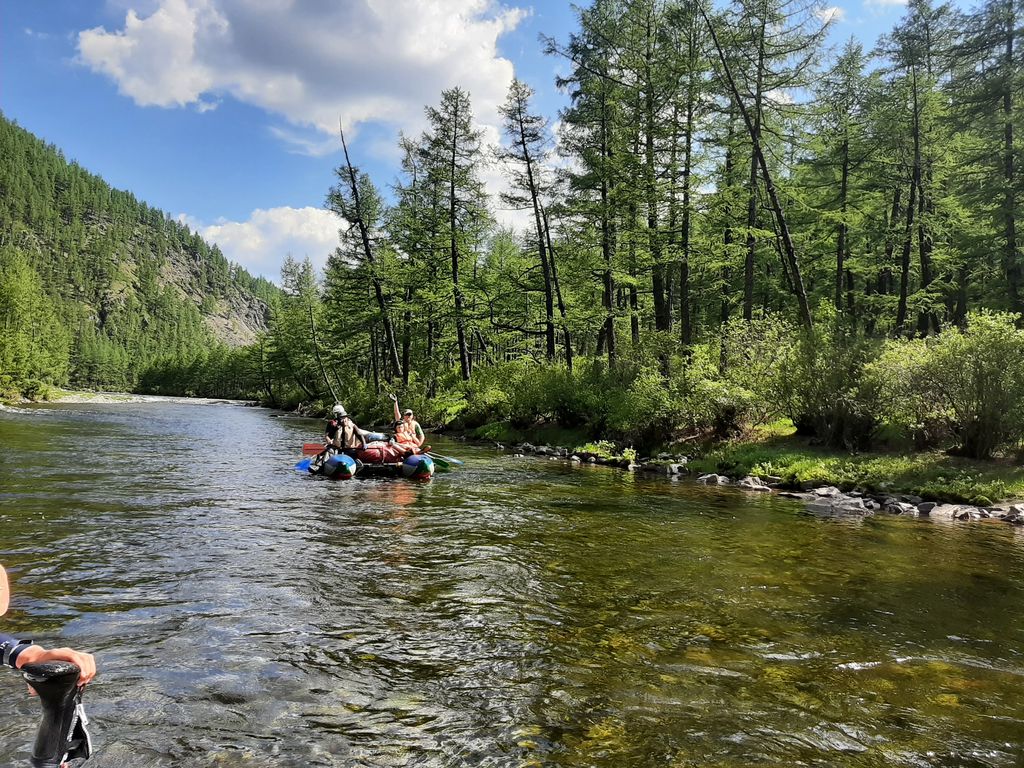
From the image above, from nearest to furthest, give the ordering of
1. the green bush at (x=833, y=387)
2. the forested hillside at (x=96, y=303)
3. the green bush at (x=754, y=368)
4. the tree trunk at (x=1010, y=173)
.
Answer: the green bush at (x=833, y=387), the green bush at (x=754, y=368), the tree trunk at (x=1010, y=173), the forested hillside at (x=96, y=303)

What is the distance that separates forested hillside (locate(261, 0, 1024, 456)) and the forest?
0.10 m

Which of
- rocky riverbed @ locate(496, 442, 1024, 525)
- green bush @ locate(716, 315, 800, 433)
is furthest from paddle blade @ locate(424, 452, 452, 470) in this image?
green bush @ locate(716, 315, 800, 433)

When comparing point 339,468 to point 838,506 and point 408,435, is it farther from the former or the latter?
point 838,506

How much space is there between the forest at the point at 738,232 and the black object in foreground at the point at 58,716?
16.1 metres

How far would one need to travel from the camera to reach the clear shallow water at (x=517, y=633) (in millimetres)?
4070

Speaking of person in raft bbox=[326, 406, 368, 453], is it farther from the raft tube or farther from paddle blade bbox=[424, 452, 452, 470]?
paddle blade bbox=[424, 452, 452, 470]

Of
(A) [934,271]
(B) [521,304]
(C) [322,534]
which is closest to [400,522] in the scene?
(C) [322,534]

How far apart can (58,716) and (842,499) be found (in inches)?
561

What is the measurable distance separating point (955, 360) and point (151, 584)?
15751 mm

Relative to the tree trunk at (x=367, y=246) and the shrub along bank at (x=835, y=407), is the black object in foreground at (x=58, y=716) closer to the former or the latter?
the shrub along bank at (x=835, y=407)

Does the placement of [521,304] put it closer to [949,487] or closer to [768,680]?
[949,487]

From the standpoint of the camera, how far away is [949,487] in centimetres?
1296

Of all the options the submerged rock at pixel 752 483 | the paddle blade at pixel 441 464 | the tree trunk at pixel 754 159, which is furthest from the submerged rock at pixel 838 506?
the paddle blade at pixel 441 464

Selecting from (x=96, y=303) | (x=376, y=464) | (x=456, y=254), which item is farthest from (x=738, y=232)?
(x=96, y=303)
